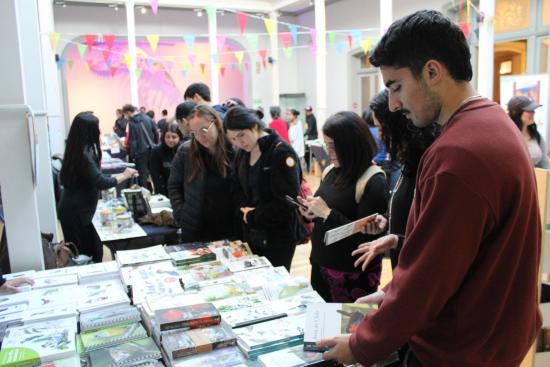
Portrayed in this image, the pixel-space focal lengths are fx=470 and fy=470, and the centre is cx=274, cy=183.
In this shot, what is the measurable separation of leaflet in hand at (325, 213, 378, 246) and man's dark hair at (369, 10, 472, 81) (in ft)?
3.01

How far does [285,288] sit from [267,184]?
677mm

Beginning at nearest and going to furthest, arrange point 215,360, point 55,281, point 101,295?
point 215,360 → point 101,295 → point 55,281

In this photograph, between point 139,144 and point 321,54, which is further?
point 321,54

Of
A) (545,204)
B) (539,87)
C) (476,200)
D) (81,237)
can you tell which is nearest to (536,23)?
(539,87)

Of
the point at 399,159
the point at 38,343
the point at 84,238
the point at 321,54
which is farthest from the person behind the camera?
the point at 321,54

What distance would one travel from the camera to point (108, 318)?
5.48ft

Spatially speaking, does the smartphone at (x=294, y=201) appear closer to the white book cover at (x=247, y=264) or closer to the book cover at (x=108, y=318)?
the white book cover at (x=247, y=264)

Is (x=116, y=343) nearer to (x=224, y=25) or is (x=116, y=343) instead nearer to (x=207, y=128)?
(x=207, y=128)

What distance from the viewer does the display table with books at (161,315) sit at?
1.42 metres

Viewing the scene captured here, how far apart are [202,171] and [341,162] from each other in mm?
924

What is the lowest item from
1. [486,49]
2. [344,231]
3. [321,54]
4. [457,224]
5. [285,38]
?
[344,231]

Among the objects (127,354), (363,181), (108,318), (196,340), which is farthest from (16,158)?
(363,181)

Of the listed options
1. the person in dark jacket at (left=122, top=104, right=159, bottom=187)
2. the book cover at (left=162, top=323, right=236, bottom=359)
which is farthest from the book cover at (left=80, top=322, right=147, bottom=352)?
the person in dark jacket at (left=122, top=104, right=159, bottom=187)

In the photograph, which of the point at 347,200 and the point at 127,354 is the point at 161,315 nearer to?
the point at 127,354
